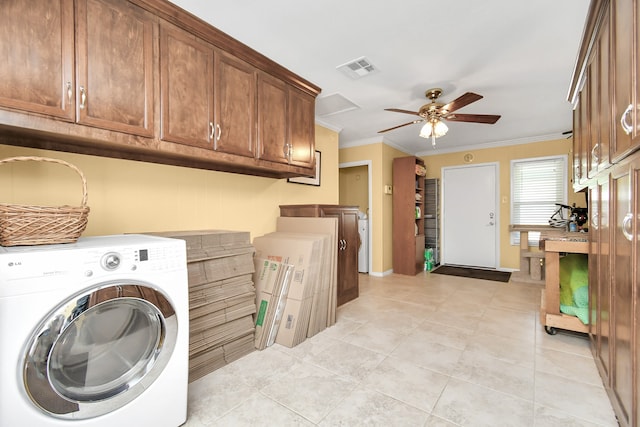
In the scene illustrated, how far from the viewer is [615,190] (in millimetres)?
1408

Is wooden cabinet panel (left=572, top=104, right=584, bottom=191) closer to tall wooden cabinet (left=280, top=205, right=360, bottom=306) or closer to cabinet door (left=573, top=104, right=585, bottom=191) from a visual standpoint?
cabinet door (left=573, top=104, right=585, bottom=191)

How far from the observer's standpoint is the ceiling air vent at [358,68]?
7.90ft

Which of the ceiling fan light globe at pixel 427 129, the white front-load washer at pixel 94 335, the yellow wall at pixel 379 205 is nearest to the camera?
the white front-load washer at pixel 94 335

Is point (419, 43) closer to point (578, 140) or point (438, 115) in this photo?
point (438, 115)

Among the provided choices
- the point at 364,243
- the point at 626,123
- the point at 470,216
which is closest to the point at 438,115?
the point at 626,123

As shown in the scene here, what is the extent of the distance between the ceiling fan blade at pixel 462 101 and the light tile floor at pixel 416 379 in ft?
6.85

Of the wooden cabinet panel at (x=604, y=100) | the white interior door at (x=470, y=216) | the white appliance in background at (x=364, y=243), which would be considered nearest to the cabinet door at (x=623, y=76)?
the wooden cabinet panel at (x=604, y=100)

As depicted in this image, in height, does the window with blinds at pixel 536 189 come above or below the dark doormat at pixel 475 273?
above

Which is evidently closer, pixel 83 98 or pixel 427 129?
pixel 83 98

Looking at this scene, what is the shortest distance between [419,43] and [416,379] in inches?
94.0

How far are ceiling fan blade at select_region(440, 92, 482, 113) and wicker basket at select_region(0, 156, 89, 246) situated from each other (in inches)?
111

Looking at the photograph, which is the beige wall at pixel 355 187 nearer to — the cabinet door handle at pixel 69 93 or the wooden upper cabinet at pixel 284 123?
the wooden upper cabinet at pixel 284 123

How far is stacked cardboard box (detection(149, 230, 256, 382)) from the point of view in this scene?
1937mm

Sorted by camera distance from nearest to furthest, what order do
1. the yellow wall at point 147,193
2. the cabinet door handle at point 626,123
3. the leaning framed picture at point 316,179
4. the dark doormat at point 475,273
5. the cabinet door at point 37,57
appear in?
the cabinet door handle at point 626,123 < the cabinet door at point 37,57 < the yellow wall at point 147,193 < the leaning framed picture at point 316,179 < the dark doormat at point 475,273
